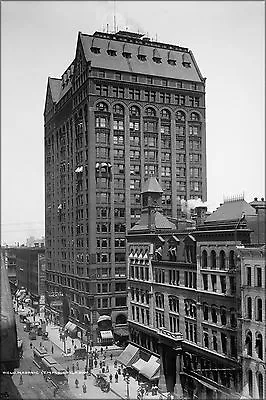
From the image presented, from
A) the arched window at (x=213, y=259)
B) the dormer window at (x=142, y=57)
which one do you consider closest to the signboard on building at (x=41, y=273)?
the dormer window at (x=142, y=57)

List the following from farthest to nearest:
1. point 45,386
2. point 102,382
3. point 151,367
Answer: point 151,367, point 102,382, point 45,386

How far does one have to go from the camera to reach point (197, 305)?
2330 inches

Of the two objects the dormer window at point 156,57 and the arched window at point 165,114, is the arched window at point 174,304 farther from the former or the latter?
the dormer window at point 156,57

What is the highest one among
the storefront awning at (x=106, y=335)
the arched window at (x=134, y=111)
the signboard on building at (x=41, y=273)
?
the arched window at (x=134, y=111)

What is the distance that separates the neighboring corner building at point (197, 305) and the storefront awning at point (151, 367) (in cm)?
18

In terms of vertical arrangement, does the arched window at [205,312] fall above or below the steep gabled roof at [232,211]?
below

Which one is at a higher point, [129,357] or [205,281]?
[205,281]

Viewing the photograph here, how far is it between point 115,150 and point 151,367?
4213 cm

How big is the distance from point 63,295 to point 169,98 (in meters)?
44.2

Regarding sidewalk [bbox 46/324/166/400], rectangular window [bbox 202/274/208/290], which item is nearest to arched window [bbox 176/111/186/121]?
sidewalk [bbox 46/324/166/400]

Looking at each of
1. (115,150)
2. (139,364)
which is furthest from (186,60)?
(139,364)

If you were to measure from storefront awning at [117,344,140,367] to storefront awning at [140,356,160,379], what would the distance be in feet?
15.1

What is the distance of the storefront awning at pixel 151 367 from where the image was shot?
65062mm

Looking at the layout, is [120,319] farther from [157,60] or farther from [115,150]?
[157,60]
